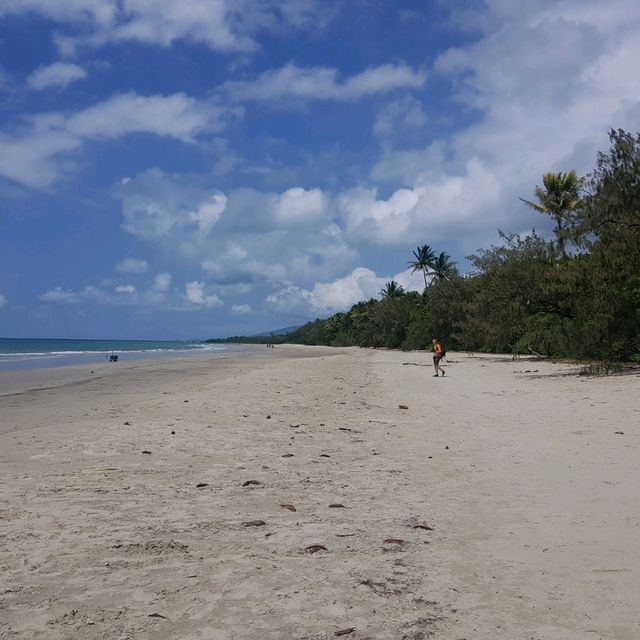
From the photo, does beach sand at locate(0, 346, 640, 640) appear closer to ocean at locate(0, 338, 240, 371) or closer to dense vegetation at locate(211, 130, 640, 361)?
dense vegetation at locate(211, 130, 640, 361)

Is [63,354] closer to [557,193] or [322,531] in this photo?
[557,193]

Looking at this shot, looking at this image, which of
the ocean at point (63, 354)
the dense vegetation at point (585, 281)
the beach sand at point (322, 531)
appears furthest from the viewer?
the ocean at point (63, 354)

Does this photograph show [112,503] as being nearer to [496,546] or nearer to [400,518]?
[400,518]

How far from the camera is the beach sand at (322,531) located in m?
3.25

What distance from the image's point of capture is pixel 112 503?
215 inches

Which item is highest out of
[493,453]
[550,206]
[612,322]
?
[550,206]

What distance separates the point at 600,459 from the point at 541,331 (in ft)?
91.6

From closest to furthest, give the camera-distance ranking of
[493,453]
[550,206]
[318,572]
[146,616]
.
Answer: [146,616] < [318,572] < [493,453] < [550,206]

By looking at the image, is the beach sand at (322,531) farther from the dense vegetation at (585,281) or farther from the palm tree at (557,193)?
the palm tree at (557,193)

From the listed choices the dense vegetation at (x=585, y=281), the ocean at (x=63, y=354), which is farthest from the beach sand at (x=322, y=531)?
the ocean at (x=63, y=354)

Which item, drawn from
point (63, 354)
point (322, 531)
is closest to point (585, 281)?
point (322, 531)

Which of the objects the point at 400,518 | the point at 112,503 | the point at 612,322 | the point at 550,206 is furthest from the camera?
the point at 550,206

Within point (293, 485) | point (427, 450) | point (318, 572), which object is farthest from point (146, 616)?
point (427, 450)

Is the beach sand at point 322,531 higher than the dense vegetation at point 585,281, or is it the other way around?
the dense vegetation at point 585,281
